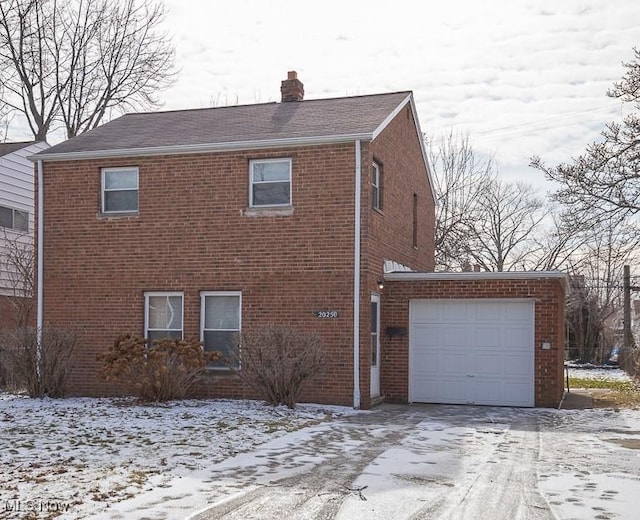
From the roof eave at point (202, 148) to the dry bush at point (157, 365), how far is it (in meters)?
3.88

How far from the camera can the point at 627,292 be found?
35812 millimetres

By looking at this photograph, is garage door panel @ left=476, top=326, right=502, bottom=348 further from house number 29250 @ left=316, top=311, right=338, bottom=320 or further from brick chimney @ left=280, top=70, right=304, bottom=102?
brick chimney @ left=280, top=70, right=304, bottom=102

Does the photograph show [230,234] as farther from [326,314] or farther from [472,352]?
[472,352]

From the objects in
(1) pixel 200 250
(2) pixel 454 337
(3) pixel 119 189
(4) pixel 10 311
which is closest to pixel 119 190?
(3) pixel 119 189

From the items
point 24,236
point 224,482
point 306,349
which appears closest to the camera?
point 224,482

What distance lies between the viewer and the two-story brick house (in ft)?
49.2

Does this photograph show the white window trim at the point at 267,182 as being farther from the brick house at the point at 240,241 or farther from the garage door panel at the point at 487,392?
the garage door panel at the point at 487,392

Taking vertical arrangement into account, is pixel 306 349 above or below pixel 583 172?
below

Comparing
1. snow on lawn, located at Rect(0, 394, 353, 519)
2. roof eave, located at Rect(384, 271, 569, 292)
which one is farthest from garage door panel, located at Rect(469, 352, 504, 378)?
snow on lawn, located at Rect(0, 394, 353, 519)

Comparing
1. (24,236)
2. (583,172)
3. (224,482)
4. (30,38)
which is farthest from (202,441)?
(30,38)

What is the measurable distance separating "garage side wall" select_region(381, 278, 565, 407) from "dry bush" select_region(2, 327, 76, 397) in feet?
21.0

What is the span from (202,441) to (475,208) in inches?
1070

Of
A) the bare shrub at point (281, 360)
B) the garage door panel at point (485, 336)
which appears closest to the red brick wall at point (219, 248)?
the bare shrub at point (281, 360)

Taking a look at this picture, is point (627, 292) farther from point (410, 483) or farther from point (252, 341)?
point (410, 483)
